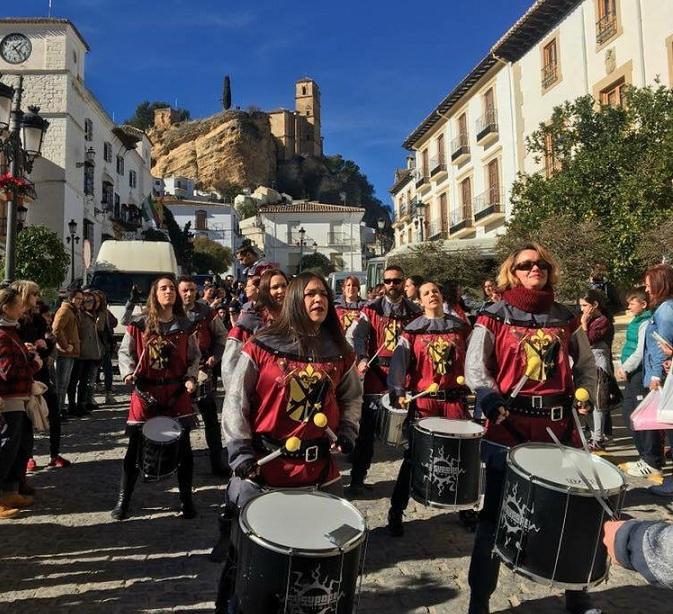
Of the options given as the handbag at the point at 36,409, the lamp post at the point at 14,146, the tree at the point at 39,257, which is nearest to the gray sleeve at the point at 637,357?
the handbag at the point at 36,409

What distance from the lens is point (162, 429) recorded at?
473cm

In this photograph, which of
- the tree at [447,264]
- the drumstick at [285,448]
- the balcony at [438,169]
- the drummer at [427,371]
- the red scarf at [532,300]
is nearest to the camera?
the drumstick at [285,448]

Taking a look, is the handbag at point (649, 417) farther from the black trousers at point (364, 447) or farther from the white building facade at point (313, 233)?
the white building facade at point (313, 233)

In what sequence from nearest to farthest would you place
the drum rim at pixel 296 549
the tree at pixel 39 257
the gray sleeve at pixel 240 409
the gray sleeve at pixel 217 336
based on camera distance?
the drum rim at pixel 296 549, the gray sleeve at pixel 240 409, the gray sleeve at pixel 217 336, the tree at pixel 39 257

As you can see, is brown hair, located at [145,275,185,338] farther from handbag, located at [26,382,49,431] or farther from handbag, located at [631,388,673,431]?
handbag, located at [631,388,673,431]

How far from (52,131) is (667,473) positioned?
120ft

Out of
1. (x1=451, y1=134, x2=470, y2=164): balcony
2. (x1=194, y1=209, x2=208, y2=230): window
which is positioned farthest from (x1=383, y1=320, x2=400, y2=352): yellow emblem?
(x1=194, y1=209, x2=208, y2=230): window

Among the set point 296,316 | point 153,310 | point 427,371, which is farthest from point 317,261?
point 296,316

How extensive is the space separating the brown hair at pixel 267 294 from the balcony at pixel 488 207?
79.4 feet

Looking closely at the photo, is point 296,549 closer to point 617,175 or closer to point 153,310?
point 153,310

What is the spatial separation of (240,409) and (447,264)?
2294cm

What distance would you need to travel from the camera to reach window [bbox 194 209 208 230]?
69.3 m

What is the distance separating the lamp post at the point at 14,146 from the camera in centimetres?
856

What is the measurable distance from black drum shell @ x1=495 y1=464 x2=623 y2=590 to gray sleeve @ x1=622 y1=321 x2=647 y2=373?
389 centimetres
